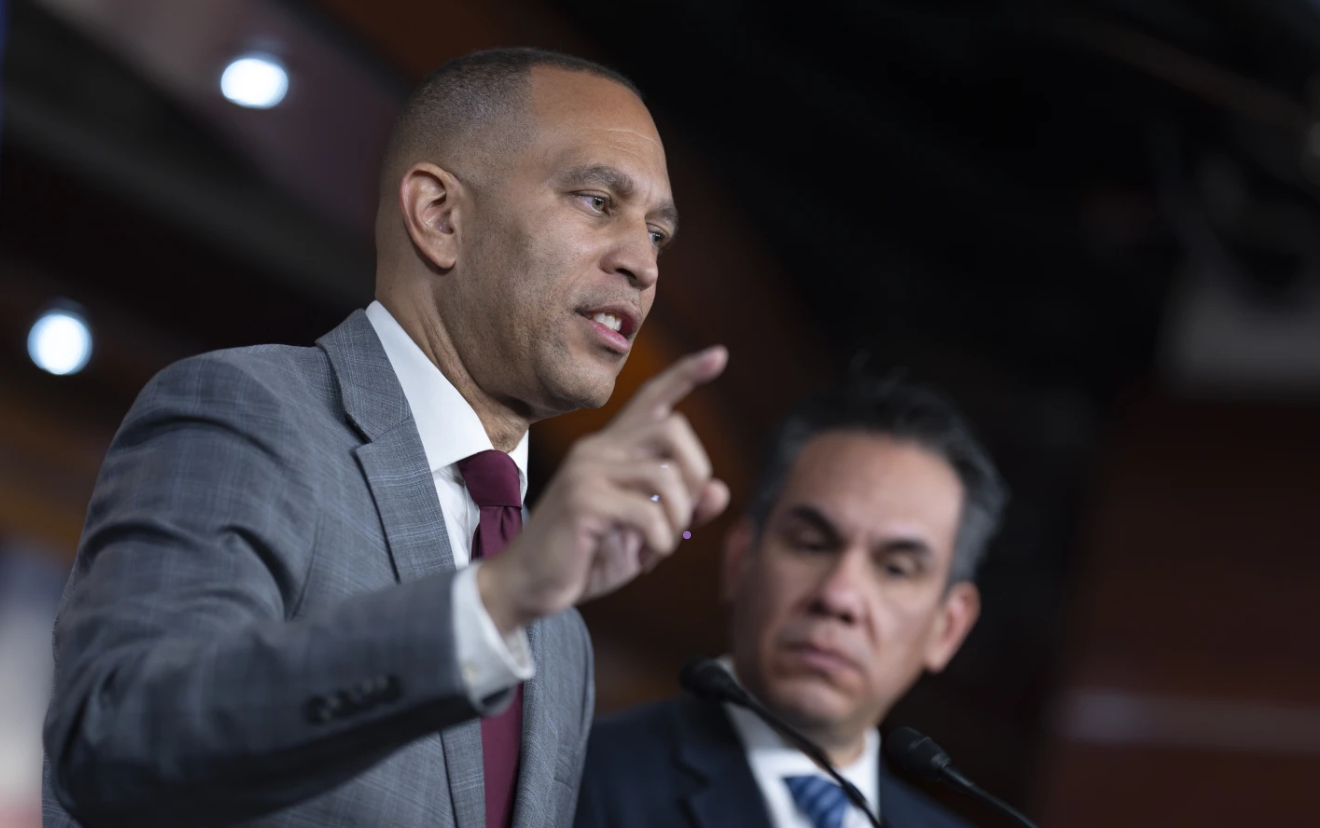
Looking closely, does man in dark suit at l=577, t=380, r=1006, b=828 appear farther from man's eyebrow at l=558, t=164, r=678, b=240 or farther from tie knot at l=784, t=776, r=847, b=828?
man's eyebrow at l=558, t=164, r=678, b=240

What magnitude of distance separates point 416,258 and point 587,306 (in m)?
0.17

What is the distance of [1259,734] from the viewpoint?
424cm

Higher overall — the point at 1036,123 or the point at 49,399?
the point at 1036,123

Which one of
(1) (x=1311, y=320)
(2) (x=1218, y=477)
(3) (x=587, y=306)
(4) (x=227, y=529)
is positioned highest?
(1) (x=1311, y=320)

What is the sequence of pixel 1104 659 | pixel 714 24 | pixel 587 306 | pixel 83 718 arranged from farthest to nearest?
1. pixel 1104 659
2. pixel 714 24
3. pixel 587 306
4. pixel 83 718

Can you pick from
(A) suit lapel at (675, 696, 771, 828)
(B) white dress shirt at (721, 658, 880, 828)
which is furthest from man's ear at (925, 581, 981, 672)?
(A) suit lapel at (675, 696, 771, 828)

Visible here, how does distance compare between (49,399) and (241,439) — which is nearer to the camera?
(241,439)

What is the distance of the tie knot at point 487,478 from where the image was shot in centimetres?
123

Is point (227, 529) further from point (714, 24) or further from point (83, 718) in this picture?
point (714, 24)

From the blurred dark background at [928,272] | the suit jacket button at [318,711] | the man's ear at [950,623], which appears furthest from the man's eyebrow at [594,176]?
the blurred dark background at [928,272]

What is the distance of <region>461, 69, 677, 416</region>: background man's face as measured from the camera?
3.92 ft

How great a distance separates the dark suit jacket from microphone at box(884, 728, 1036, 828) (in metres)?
0.37

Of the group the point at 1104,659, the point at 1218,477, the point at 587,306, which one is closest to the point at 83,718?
the point at 587,306

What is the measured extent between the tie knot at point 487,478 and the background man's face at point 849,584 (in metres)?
0.85
